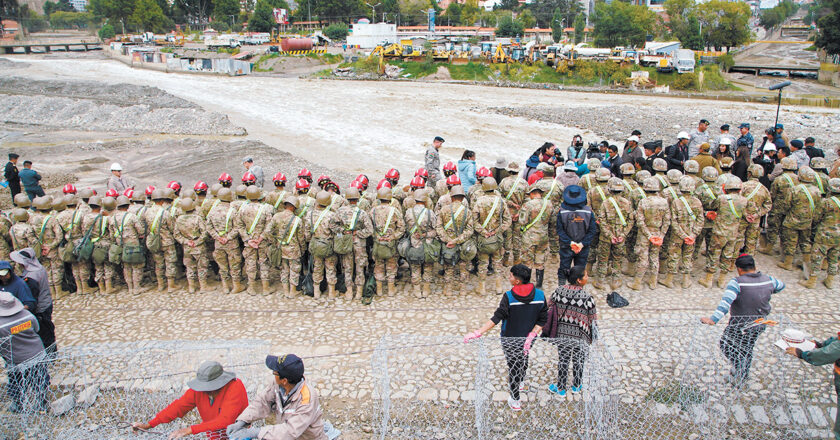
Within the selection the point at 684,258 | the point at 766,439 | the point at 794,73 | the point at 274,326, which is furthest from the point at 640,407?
the point at 794,73

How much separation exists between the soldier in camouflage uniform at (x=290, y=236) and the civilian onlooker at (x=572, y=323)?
447 cm

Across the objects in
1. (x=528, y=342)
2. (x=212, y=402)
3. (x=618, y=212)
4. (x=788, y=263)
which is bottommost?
(x=788, y=263)

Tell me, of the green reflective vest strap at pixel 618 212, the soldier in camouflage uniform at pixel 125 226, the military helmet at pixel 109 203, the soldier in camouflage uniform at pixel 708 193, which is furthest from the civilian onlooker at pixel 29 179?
the soldier in camouflage uniform at pixel 708 193

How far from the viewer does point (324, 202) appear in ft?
28.4

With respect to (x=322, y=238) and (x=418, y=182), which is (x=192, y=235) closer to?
(x=322, y=238)

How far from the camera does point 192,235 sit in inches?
349

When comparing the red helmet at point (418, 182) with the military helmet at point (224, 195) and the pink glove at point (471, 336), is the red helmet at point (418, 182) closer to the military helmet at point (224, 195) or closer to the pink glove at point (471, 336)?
the military helmet at point (224, 195)

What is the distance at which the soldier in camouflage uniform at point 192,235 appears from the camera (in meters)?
8.84

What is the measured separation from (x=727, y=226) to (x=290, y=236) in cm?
704

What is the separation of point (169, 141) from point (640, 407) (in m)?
21.3

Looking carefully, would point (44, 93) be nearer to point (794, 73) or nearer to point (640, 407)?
point (640, 407)

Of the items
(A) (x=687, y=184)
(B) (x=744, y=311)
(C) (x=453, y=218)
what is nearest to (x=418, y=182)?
(C) (x=453, y=218)

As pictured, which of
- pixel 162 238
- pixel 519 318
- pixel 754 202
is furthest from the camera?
pixel 162 238

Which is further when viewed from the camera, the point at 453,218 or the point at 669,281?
the point at 669,281
